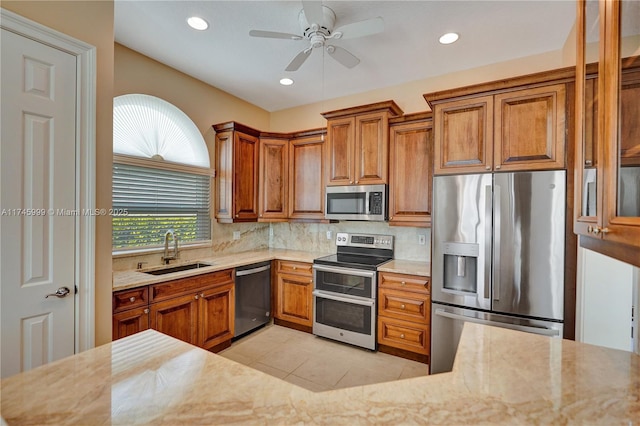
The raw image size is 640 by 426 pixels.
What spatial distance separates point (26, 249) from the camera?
5.08ft

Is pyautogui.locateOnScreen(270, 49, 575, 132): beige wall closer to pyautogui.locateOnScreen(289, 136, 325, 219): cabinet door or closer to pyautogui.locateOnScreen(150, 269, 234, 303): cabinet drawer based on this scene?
pyautogui.locateOnScreen(289, 136, 325, 219): cabinet door

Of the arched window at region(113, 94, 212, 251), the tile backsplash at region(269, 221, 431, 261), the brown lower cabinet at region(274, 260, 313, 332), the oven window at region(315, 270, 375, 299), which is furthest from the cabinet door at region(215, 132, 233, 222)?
the oven window at region(315, 270, 375, 299)

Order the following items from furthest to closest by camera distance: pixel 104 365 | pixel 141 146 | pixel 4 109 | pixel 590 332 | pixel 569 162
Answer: pixel 141 146 < pixel 569 162 < pixel 590 332 < pixel 4 109 < pixel 104 365

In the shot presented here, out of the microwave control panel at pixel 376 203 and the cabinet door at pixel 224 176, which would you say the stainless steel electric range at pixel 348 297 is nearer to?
the microwave control panel at pixel 376 203

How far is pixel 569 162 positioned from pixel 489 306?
123cm

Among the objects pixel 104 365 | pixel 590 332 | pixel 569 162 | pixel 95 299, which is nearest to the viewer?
pixel 104 365

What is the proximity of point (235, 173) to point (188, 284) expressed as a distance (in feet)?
4.77

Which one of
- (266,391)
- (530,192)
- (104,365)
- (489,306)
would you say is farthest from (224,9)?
(489,306)

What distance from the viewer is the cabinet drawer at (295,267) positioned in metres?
3.44

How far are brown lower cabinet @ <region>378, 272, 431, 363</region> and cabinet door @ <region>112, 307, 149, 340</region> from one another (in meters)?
2.16

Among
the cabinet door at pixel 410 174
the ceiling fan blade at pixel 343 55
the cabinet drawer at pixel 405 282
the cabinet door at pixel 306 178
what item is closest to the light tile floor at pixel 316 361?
the cabinet drawer at pixel 405 282

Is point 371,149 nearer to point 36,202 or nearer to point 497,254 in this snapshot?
point 497,254

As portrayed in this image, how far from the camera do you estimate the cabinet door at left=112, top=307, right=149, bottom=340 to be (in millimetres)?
2162

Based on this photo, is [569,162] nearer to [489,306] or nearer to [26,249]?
[489,306]
